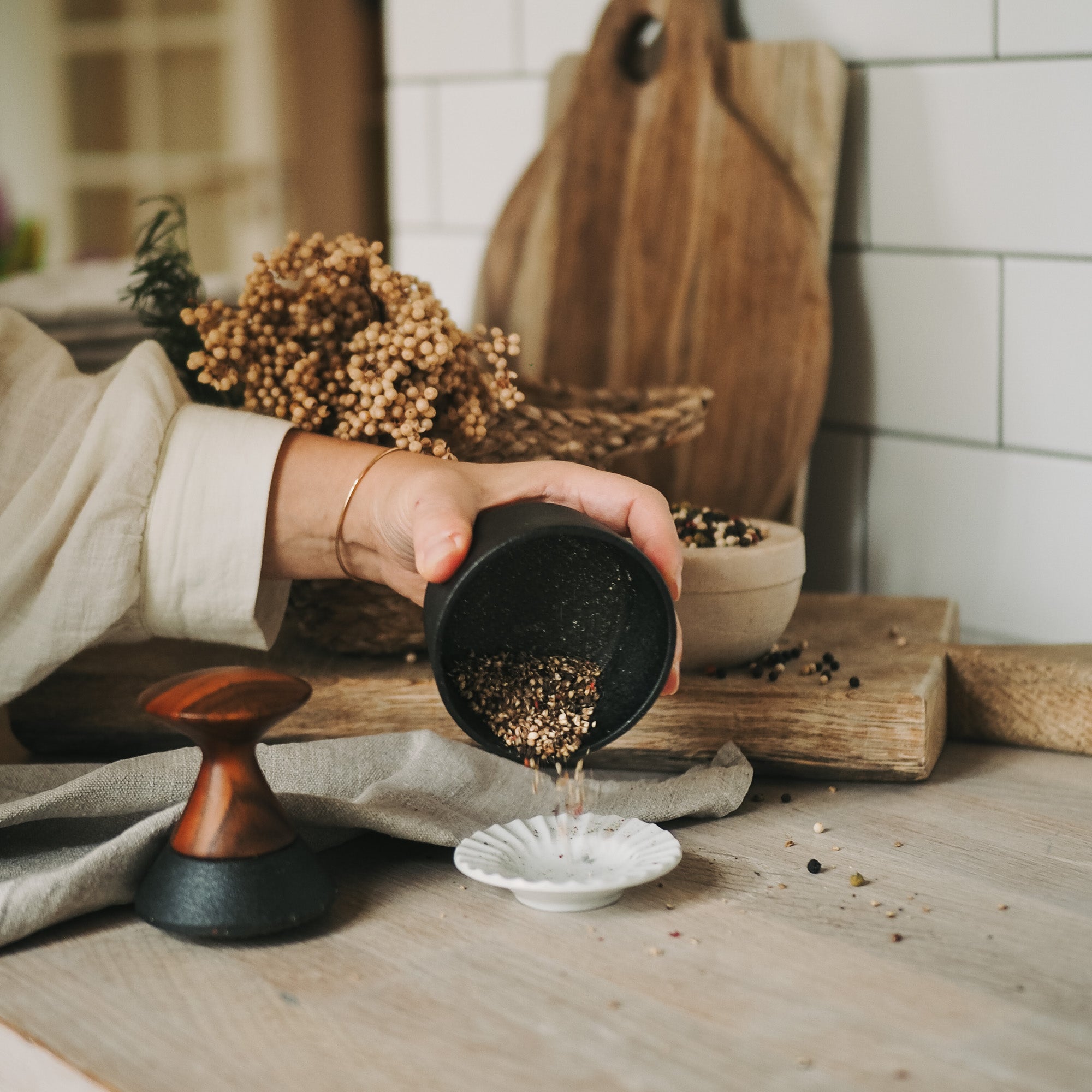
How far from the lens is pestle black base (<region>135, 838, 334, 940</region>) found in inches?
25.1

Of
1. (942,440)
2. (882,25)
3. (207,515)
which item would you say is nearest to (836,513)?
(942,440)

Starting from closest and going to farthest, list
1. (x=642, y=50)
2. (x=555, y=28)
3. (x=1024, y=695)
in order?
(x=1024, y=695) → (x=642, y=50) → (x=555, y=28)

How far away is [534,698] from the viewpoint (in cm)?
74

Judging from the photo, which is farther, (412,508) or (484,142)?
(484,142)

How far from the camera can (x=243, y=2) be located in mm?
3219

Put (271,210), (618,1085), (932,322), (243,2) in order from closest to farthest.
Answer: (618,1085) → (932,322) → (243,2) → (271,210)

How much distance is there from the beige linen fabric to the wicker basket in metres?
0.12

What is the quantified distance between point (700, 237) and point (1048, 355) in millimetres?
361

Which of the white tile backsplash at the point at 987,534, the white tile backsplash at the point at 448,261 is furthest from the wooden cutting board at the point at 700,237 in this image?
the white tile backsplash at the point at 448,261

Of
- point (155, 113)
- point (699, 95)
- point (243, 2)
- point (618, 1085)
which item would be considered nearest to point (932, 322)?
point (699, 95)

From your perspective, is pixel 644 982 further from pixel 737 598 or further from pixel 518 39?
pixel 518 39

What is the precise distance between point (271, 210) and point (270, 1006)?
315cm

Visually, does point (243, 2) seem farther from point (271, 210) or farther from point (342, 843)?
point (342, 843)

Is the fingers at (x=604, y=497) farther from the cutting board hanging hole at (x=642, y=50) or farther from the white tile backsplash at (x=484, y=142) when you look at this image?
the white tile backsplash at (x=484, y=142)
